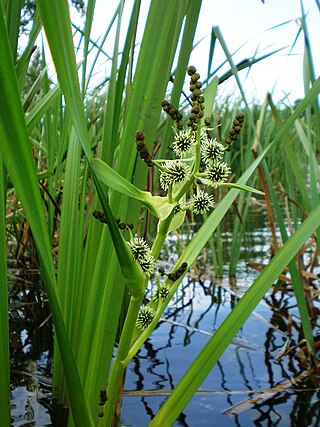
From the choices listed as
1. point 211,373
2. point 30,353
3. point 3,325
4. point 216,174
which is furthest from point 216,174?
point 30,353

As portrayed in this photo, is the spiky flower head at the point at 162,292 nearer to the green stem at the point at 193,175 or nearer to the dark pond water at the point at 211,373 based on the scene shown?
the green stem at the point at 193,175

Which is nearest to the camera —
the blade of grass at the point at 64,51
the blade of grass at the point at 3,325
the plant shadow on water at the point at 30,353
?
the blade of grass at the point at 64,51

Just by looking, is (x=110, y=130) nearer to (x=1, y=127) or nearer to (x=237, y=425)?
(x=1, y=127)

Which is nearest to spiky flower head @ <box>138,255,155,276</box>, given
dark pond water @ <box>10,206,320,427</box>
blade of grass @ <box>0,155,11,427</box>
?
blade of grass @ <box>0,155,11,427</box>

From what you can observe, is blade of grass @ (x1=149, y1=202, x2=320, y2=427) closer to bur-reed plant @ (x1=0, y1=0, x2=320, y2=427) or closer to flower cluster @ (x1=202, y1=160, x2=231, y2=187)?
bur-reed plant @ (x1=0, y1=0, x2=320, y2=427)

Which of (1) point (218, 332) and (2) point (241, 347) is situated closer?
(1) point (218, 332)

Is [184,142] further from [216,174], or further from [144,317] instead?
[144,317]

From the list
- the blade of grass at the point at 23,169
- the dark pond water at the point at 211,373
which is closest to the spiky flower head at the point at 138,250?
the blade of grass at the point at 23,169

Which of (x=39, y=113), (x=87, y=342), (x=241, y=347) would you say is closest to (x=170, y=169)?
(x=87, y=342)
